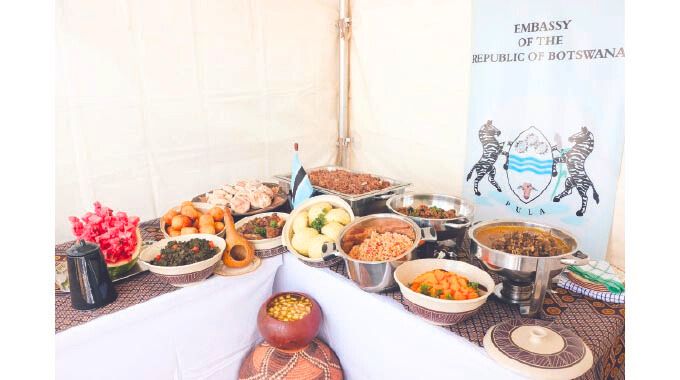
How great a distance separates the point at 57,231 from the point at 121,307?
3.83 feet

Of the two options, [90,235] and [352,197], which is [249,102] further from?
[90,235]

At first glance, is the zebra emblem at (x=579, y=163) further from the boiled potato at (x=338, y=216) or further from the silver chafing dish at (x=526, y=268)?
the boiled potato at (x=338, y=216)

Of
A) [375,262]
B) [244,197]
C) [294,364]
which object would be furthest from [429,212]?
[244,197]

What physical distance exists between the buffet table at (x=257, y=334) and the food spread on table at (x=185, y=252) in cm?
11

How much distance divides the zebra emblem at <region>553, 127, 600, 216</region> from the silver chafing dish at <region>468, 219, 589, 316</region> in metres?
0.97

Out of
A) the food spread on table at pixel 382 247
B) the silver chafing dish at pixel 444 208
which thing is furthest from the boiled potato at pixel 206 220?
the silver chafing dish at pixel 444 208

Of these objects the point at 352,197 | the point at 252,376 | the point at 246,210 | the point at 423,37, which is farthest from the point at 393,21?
the point at 252,376

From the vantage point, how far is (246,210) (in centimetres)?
212

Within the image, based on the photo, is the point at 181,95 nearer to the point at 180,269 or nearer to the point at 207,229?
the point at 207,229

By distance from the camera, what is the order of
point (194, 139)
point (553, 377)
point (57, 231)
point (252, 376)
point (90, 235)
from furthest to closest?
1. point (194, 139)
2. point (57, 231)
3. point (252, 376)
4. point (90, 235)
5. point (553, 377)

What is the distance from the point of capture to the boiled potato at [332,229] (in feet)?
5.72

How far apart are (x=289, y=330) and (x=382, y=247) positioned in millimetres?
534

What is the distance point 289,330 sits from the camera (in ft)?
5.45

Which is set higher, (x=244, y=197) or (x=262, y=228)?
(x=244, y=197)
